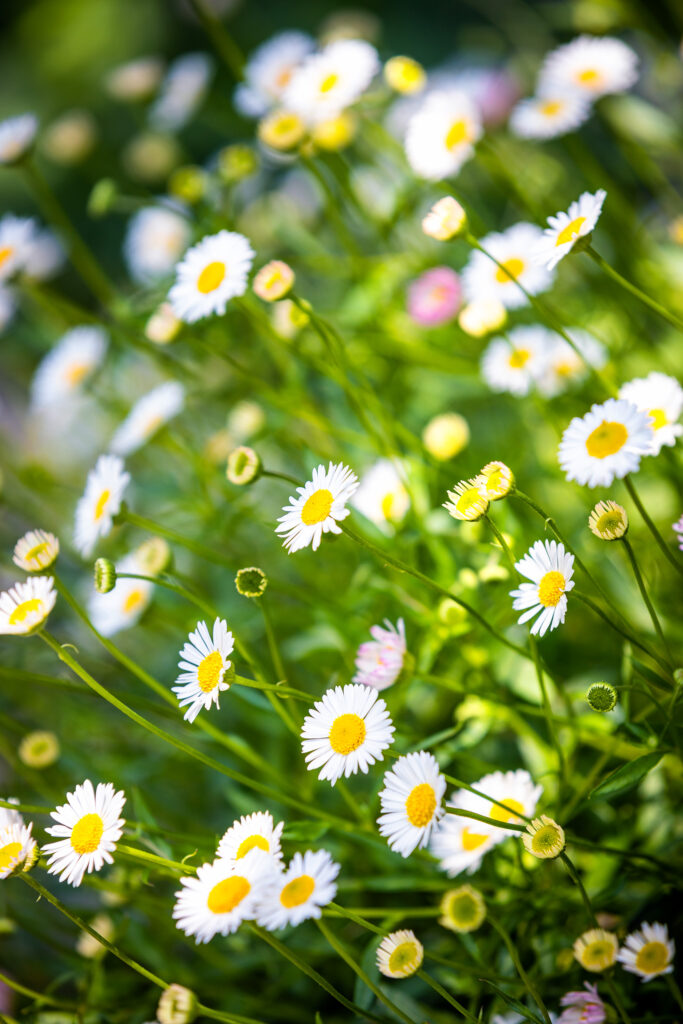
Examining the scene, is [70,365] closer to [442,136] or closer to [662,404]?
[442,136]

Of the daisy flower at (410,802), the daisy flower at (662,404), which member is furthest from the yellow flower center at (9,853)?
the daisy flower at (662,404)

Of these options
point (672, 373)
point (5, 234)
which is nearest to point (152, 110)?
point (5, 234)

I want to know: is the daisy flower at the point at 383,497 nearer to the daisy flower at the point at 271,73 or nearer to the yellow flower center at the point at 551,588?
the yellow flower center at the point at 551,588

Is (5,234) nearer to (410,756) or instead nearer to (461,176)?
(461,176)

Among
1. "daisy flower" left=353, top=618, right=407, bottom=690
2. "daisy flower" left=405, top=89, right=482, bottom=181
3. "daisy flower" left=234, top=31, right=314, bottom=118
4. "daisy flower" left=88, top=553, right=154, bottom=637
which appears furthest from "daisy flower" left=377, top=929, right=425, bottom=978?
"daisy flower" left=234, top=31, right=314, bottom=118

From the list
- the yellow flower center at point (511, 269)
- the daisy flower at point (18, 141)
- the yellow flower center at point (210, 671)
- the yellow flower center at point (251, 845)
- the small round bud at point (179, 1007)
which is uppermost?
the daisy flower at point (18, 141)

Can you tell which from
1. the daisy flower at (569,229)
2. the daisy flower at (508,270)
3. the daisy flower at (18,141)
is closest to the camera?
the daisy flower at (569,229)

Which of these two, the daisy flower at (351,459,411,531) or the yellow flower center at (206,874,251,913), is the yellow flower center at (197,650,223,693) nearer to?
the yellow flower center at (206,874,251,913)
